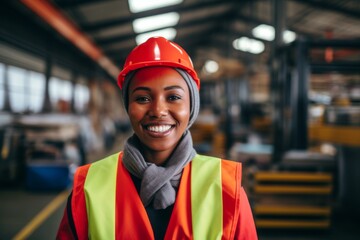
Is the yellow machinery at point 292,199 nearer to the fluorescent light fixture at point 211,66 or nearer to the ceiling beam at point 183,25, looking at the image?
the fluorescent light fixture at point 211,66

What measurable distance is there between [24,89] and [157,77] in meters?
9.07

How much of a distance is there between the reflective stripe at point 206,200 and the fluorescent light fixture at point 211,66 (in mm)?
7331

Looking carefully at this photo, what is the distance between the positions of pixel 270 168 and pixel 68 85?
12043mm

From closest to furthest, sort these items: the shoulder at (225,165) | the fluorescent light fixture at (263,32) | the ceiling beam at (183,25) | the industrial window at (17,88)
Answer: the shoulder at (225,165)
the industrial window at (17,88)
the ceiling beam at (183,25)
the fluorescent light fixture at (263,32)

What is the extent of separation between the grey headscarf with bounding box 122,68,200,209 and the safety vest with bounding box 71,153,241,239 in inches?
1.4

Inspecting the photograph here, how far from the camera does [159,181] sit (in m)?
1.30

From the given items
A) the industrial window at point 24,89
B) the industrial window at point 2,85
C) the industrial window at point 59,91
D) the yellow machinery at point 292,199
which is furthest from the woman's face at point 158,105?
the industrial window at point 59,91

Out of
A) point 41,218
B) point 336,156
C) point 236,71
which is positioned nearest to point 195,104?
point 336,156

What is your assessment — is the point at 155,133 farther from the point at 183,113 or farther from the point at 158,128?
the point at 183,113

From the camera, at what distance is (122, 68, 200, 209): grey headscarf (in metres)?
1.30

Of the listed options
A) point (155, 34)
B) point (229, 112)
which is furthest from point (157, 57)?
point (155, 34)

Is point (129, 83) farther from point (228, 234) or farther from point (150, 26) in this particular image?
point (150, 26)

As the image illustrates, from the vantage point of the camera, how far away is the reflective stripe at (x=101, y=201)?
1.27 m

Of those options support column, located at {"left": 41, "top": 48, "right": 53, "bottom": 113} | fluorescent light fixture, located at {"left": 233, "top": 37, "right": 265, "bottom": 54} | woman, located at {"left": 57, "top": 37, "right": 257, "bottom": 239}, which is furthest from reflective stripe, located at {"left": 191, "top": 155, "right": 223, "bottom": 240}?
fluorescent light fixture, located at {"left": 233, "top": 37, "right": 265, "bottom": 54}
